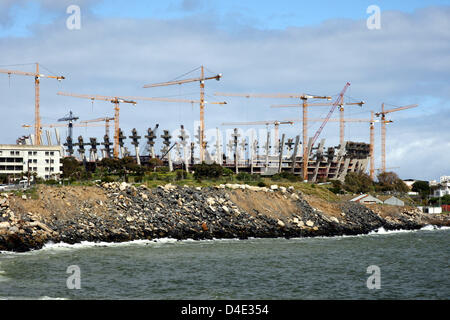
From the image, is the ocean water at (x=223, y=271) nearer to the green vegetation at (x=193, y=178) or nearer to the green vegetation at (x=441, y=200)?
the green vegetation at (x=193, y=178)

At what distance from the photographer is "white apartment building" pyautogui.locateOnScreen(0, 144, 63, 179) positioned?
146500 millimetres

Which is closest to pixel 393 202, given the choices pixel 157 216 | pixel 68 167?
pixel 157 216

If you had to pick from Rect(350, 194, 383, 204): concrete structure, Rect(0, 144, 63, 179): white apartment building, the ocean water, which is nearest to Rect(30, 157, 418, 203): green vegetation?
Rect(0, 144, 63, 179): white apartment building

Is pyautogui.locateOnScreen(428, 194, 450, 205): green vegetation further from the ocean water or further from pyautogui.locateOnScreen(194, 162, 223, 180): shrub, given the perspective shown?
the ocean water

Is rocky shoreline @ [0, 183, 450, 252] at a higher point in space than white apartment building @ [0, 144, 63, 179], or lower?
lower

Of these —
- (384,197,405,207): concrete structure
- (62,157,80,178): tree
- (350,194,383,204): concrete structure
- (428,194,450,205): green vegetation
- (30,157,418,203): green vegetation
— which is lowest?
(428,194,450,205): green vegetation

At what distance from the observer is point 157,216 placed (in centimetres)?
7688

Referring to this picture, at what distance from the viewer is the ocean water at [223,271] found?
126 feet

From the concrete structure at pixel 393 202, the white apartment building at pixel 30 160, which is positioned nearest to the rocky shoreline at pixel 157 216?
the concrete structure at pixel 393 202

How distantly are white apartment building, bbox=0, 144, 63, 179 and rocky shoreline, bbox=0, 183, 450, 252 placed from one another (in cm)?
6862

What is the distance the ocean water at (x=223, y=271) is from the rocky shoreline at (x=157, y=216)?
3.02 metres
